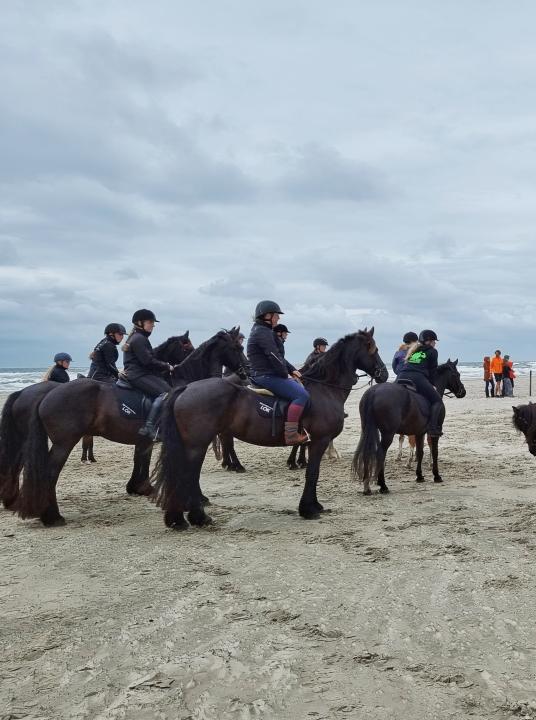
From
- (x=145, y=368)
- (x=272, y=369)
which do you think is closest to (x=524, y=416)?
(x=272, y=369)

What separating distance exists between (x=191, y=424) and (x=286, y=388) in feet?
4.51

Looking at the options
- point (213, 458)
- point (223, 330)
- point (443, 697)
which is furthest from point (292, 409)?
point (213, 458)

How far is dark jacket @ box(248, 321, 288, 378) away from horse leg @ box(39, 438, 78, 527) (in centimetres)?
269

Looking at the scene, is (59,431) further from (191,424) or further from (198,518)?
(198,518)

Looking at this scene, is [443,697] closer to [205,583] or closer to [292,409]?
[205,583]

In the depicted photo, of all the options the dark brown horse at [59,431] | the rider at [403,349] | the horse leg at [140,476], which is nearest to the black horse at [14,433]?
the dark brown horse at [59,431]

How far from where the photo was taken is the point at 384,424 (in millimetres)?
9555

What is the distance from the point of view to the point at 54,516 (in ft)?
23.5

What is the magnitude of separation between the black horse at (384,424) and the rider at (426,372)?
16 centimetres

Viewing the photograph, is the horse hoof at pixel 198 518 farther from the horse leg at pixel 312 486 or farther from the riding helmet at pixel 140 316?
the riding helmet at pixel 140 316

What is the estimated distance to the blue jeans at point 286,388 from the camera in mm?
7426

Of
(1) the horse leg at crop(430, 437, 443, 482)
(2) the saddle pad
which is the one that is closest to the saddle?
(2) the saddle pad

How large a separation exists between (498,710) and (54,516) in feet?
18.8

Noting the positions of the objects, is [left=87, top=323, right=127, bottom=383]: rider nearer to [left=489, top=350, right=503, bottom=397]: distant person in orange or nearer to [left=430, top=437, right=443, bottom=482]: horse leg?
[left=430, top=437, right=443, bottom=482]: horse leg
